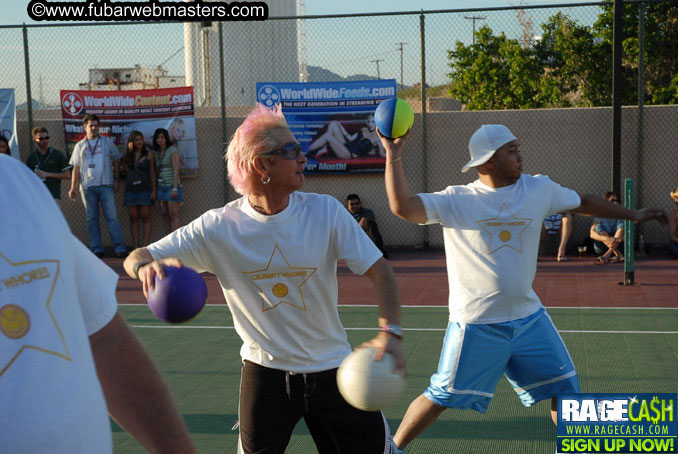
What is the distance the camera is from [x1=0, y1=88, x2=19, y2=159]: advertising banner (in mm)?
14820

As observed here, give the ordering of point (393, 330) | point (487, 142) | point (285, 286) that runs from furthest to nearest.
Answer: point (487, 142) < point (285, 286) < point (393, 330)

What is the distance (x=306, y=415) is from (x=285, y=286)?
0.59m

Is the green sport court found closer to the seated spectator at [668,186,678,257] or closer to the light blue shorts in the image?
the seated spectator at [668,186,678,257]

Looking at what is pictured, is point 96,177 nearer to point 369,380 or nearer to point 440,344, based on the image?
point 440,344

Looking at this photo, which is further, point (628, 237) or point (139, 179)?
point (139, 179)

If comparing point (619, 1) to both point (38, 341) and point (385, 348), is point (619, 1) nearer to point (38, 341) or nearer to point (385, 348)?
point (385, 348)

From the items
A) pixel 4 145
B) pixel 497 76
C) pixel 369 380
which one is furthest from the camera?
pixel 497 76

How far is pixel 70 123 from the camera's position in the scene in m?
15.1

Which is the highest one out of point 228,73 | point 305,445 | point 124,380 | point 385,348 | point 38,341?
point 228,73

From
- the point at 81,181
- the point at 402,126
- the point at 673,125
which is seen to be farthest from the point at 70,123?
the point at 402,126

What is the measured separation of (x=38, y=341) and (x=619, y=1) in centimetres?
1301

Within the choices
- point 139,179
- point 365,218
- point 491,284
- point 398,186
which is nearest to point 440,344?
point 491,284

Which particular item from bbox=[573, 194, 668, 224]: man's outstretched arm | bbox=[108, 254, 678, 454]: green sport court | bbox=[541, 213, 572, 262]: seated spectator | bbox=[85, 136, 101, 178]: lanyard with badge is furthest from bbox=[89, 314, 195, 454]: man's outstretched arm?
bbox=[85, 136, 101, 178]: lanyard with badge

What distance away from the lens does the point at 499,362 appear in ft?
15.3
